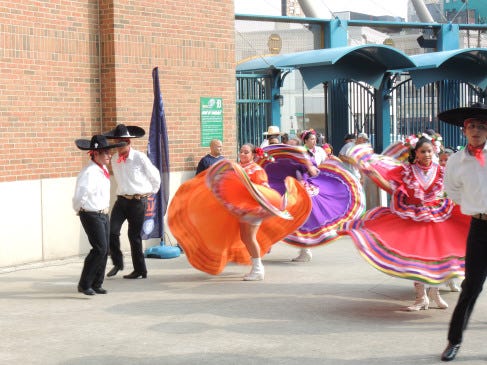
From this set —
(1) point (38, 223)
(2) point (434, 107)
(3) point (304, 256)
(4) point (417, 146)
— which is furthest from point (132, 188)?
(2) point (434, 107)

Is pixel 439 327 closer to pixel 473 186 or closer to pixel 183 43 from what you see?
pixel 473 186

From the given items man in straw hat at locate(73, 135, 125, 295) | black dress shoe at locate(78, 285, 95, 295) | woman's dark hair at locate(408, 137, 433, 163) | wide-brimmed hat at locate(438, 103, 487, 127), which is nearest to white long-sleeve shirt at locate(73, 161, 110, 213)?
man in straw hat at locate(73, 135, 125, 295)

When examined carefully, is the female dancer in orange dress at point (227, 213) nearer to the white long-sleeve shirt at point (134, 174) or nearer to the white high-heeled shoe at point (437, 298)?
the white long-sleeve shirt at point (134, 174)

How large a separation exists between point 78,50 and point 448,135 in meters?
11.8

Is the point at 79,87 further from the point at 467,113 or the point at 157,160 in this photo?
the point at 467,113

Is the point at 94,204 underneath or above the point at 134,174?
underneath

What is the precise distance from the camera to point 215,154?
14180mm

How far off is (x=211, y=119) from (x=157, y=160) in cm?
192

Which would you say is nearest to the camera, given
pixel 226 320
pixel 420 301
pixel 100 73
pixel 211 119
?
pixel 226 320

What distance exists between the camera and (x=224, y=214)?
448 inches

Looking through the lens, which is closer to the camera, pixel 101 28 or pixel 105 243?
pixel 105 243

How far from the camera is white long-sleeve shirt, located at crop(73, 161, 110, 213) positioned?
388 inches

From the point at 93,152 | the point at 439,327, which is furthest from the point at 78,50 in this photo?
the point at 439,327

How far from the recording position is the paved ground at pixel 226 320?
7453 mm
